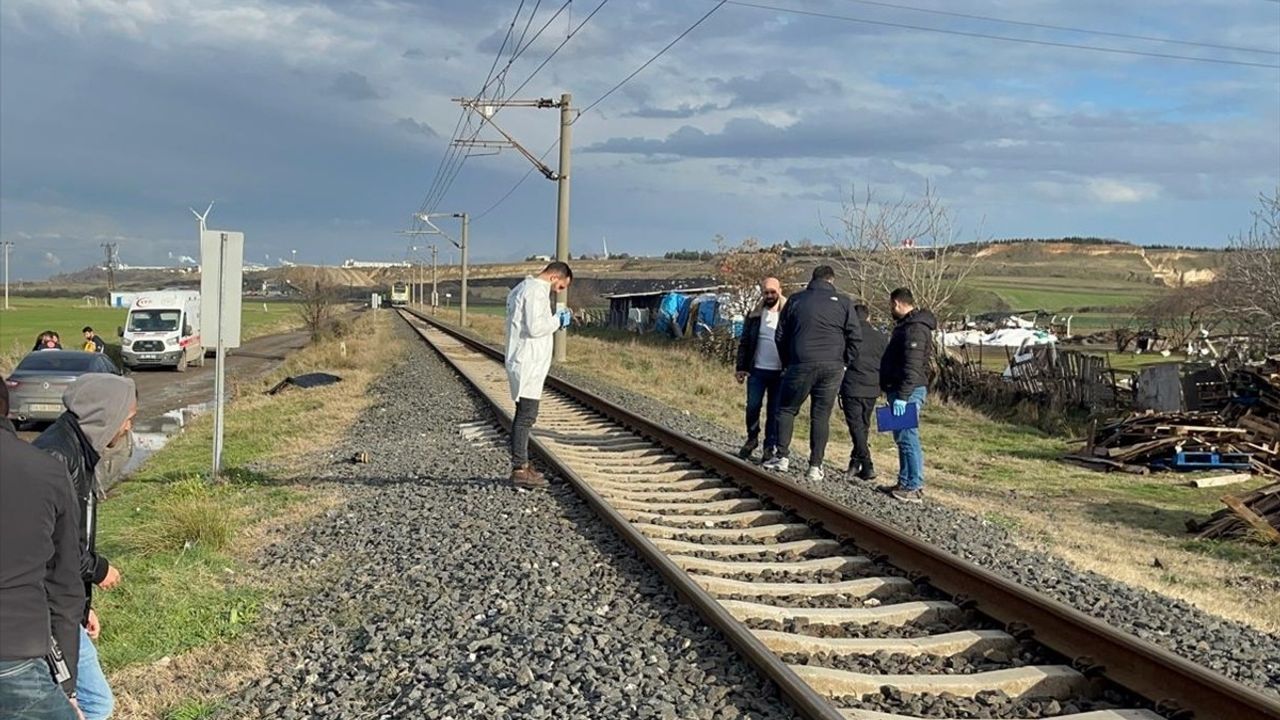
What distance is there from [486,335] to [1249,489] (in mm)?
42831

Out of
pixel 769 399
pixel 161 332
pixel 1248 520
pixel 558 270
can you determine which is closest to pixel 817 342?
pixel 769 399

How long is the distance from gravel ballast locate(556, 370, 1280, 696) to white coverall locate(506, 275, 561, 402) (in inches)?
108

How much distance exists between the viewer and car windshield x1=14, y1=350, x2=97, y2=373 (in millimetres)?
21031

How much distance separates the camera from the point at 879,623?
19.3 ft

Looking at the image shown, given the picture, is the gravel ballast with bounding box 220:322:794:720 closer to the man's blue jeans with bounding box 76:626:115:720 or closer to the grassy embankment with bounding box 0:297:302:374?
the man's blue jeans with bounding box 76:626:115:720

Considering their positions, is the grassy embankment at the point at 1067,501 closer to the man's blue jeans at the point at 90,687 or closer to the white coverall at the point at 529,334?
the white coverall at the point at 529,334

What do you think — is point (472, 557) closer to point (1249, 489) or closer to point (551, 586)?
point (551, 586)

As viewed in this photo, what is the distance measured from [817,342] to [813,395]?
528 mm

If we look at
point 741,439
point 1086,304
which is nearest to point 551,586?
point 741,439

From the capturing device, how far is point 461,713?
4.56 metres

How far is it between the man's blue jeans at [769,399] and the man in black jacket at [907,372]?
113 cm

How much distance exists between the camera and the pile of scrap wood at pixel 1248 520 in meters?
11.4

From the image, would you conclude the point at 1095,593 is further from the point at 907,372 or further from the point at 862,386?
the point at 862,386

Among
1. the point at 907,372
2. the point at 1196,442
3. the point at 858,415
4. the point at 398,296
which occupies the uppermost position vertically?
the point at 398,296
